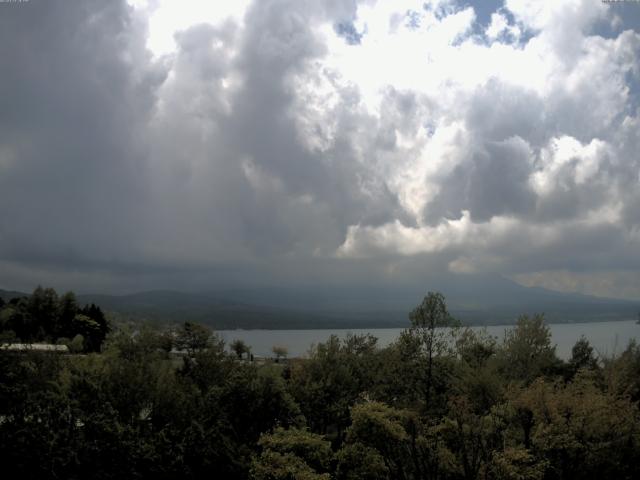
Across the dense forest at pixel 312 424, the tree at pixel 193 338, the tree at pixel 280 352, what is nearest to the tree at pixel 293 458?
the dense forest at pixel 312 424

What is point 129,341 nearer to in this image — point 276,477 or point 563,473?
point 276,477

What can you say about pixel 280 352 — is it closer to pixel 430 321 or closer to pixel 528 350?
pixel 528 350

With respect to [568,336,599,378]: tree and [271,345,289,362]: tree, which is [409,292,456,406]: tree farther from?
[271,345,289,362]: tree

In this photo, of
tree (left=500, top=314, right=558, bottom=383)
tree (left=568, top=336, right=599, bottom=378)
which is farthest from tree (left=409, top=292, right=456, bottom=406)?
tree (left=568, top=336, right=599, bottom=378)

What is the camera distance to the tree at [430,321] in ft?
134

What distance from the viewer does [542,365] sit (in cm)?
4834

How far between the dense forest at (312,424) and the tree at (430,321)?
0.34 ft

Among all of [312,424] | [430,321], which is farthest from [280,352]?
[312,424]

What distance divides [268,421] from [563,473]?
15805 millimetres

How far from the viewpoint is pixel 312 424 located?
3622 centimetres

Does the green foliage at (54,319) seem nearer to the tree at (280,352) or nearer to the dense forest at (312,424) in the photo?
the tree at (280,352)

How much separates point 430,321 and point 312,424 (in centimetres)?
1169

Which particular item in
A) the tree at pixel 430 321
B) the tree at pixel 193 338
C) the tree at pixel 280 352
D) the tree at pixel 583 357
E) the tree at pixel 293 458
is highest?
the tree at pixel 430 321

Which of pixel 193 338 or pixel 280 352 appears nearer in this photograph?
pixel 193 338
